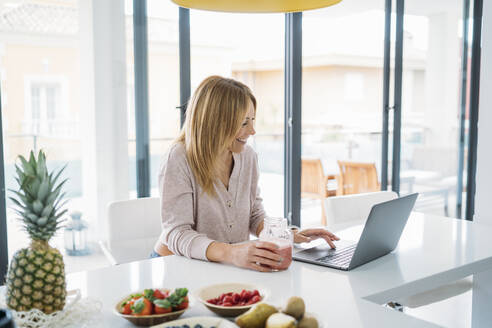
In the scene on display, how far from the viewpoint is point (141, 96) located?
2.84 m

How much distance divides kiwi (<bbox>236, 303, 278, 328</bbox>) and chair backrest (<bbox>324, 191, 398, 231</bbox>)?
3.87 ft

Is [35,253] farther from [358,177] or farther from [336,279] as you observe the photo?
[358,177]

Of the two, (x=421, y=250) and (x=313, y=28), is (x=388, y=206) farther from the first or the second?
(x=313, y=28)

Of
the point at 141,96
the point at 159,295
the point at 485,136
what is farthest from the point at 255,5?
the point at 485,136

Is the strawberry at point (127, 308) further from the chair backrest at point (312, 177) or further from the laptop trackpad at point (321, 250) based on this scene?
the chair backrest at point (312, 177)

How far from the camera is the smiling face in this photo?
1.90 m

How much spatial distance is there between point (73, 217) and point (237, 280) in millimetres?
1613

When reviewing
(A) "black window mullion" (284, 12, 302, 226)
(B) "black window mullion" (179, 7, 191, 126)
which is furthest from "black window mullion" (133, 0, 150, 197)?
(A) "black window mullion" (284, 12, 302, 226)

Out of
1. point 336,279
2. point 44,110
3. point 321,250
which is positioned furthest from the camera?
point 44,110

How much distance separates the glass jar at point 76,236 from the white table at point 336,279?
1.30 m

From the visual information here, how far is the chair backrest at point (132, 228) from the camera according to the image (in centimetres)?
200

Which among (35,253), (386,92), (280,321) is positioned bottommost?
(280,321)

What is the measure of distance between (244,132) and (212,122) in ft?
0.42

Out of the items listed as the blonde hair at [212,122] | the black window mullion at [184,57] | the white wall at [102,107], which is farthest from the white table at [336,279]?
the black window mullion at [184,57]
